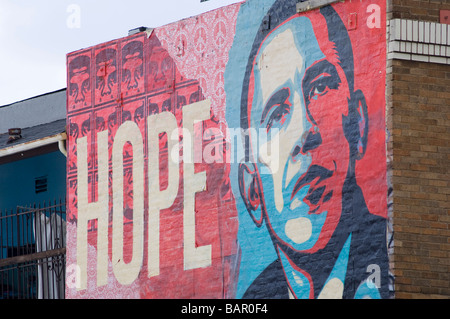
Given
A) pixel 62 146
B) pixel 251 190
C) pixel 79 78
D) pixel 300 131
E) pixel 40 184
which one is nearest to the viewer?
pixel 300 131

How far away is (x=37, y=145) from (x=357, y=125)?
6.81 meters

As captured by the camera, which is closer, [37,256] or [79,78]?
[79,78]

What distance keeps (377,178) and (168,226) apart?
4.14 meters

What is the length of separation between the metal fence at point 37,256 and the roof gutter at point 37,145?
984mm

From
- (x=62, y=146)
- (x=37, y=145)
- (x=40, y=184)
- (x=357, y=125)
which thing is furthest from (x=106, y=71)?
(x=357, y=125)

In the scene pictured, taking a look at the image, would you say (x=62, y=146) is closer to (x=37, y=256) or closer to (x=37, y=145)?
(x=37, y=145)

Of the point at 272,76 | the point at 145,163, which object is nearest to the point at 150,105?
the point at 145,163

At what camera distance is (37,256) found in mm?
22562

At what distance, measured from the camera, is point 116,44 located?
21.8 meters

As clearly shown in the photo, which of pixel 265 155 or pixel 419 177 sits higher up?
pixel 265 155

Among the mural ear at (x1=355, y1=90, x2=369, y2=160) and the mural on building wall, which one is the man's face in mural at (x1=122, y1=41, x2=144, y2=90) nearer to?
the mural on building wall

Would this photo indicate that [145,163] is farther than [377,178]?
Yes

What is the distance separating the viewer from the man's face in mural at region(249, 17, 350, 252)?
18.3 m
